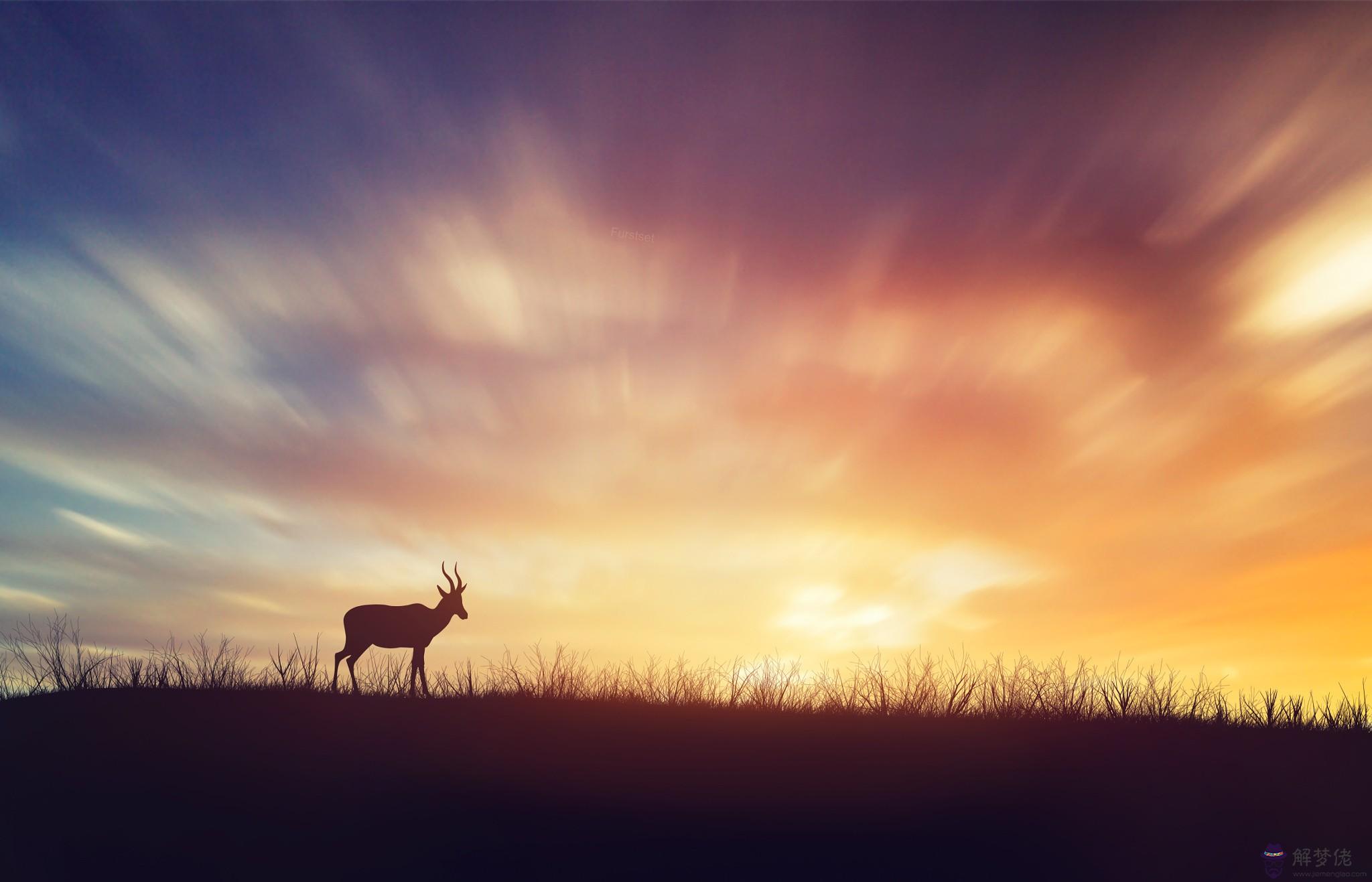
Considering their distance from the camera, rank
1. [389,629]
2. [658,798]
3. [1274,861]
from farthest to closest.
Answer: [389,629], [658,798], [1274,861]

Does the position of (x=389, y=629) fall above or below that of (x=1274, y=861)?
above

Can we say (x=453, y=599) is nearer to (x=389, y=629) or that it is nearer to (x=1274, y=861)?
(x=389, y=629)

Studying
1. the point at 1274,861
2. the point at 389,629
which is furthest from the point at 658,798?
the point at 389,629

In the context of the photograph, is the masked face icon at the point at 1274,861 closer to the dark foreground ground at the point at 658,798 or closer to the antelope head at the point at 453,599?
the dark foreground ground at the point at 658,798

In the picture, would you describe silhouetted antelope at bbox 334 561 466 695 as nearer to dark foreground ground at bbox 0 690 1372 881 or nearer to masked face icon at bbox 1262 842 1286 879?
dark foreground ground at bbox 0 690 1372 881

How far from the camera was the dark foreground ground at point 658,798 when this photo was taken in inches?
434

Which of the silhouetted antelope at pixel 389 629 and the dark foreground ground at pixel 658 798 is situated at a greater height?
the silhouetted antelope at pixel 389 629

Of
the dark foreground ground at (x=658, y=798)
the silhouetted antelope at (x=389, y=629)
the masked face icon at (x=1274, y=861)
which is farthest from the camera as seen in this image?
the silhouetted antelope at (x=389, y=629)

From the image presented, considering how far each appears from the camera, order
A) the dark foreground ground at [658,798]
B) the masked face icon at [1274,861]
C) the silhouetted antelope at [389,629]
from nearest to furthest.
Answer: the dark foreground ground at [658,798] → the masked face icon at [1274,861] → the silhouetted antelope at [389,629]

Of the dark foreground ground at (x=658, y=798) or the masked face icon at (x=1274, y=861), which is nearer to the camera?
the dark foreground ground at (x=658, y=798)

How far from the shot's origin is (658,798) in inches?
485

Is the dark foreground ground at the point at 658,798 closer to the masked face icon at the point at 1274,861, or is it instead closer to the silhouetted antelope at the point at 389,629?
the masked face icon at the point at 1274,861

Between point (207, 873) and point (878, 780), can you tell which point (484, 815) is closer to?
point (207, 873)

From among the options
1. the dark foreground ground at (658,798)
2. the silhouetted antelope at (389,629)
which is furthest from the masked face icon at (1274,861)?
the silhouetted antelope at (389,629)
